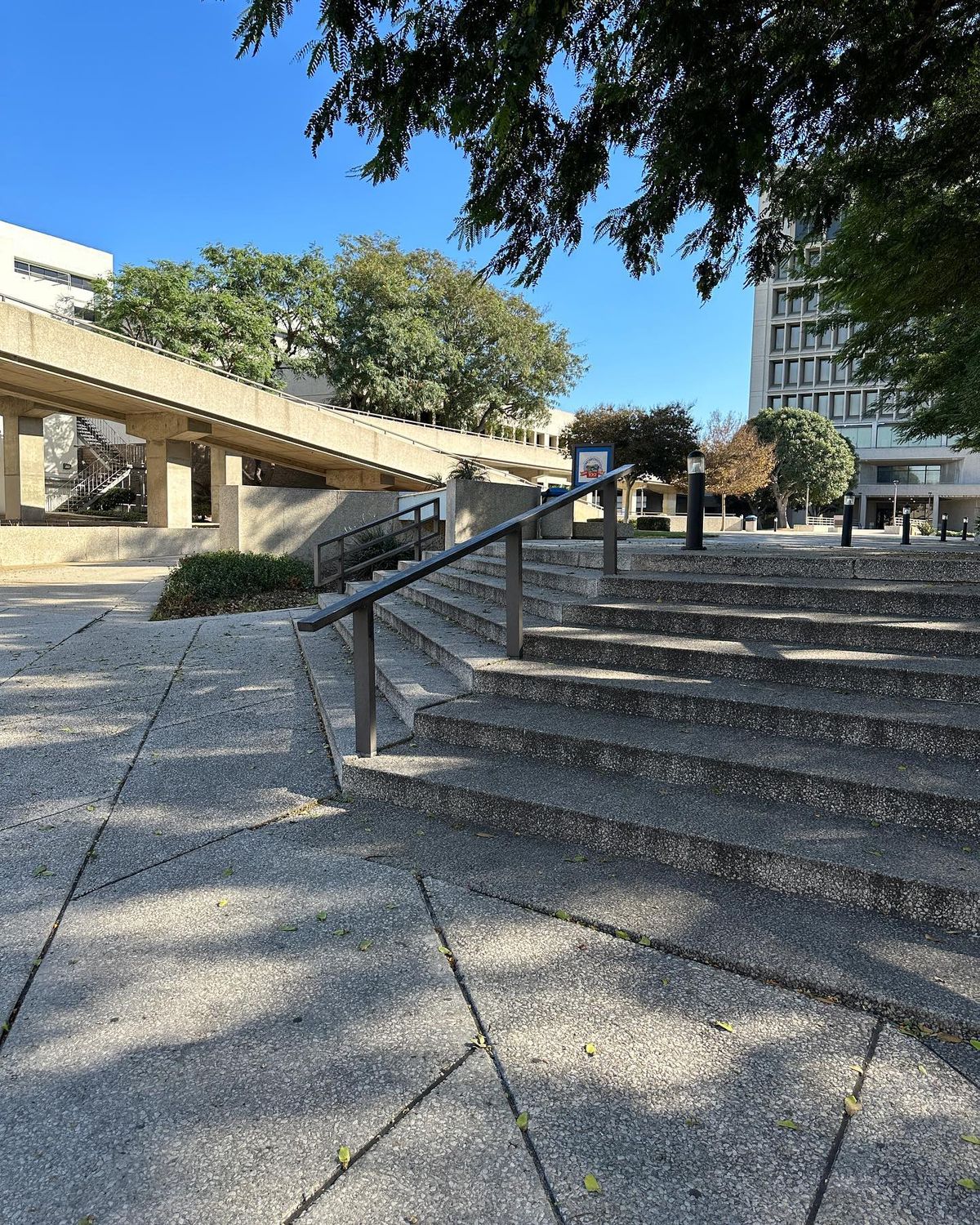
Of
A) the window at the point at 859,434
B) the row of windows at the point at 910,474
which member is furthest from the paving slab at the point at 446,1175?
the row of windows at the point at 910,474

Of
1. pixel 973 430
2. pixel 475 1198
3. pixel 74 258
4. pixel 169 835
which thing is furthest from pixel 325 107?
pixel 74 258

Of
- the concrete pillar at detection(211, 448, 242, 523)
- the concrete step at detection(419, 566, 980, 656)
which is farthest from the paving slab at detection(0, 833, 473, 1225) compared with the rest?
the concrete pillar at detection(211, 448, 242, 523)

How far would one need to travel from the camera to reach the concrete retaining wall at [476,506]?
1312cm

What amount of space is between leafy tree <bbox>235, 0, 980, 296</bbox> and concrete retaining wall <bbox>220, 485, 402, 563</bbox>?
Result: 11.5m

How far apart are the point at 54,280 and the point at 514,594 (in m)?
45.1

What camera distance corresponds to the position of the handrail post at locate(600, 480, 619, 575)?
6.13 meters

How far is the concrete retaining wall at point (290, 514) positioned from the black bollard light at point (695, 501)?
9639 mm

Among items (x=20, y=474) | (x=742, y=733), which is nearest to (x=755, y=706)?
(x=742, y=733)

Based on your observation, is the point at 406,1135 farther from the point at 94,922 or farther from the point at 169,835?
the point at 169,835

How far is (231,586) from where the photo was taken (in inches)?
476

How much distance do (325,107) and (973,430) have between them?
467 inches

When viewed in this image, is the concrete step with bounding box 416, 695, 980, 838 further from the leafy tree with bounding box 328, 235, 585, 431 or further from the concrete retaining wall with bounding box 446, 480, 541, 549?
the leafy tree with bounding box 328, 235, 585, 431

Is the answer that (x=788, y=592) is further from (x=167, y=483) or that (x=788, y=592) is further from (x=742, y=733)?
(x=167, y=483)

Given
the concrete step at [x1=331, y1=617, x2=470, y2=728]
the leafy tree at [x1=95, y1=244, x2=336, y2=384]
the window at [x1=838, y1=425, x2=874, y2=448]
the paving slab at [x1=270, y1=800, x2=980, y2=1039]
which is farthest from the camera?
the window at [x1=838, y1=425, x2=874, y2=448]
